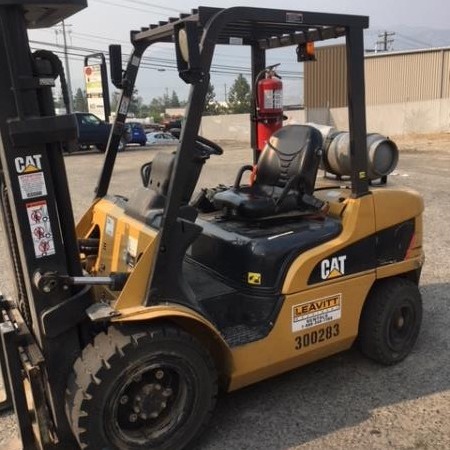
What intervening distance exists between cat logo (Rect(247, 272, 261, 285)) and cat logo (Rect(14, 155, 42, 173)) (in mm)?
1476

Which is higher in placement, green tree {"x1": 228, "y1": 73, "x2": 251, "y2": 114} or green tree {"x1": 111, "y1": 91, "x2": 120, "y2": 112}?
green tree {"x1": 111, "y1": 91, "x2": 120, "y2": 112}

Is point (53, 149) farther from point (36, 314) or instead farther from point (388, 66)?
point (388, 66)

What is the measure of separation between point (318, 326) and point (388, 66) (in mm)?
28373

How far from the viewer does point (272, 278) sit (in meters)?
3.54

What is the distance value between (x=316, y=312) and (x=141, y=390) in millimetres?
1259

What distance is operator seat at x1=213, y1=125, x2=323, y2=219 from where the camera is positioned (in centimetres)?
391

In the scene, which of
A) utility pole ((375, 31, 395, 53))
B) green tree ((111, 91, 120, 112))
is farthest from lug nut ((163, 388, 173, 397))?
utility pole ((375, 31, 395, 53))

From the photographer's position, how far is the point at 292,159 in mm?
4125

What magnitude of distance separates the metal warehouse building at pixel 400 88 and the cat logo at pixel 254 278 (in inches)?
951

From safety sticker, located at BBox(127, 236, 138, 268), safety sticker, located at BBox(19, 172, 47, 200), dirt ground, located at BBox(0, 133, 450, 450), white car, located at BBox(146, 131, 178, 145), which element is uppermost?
safety sticker, located at BBox(19, 172, 47, 200)

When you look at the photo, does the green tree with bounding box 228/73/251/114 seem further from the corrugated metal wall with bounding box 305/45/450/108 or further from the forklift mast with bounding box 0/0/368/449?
the forklift mast with bounding box 0/0/368/449

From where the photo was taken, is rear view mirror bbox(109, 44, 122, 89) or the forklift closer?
the forklift

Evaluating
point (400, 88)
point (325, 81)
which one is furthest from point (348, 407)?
point (325, 81)

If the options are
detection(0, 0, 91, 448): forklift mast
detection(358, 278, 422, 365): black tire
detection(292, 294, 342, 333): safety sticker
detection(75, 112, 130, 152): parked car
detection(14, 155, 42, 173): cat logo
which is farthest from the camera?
detection(75, 112, 130, 152): parked car
